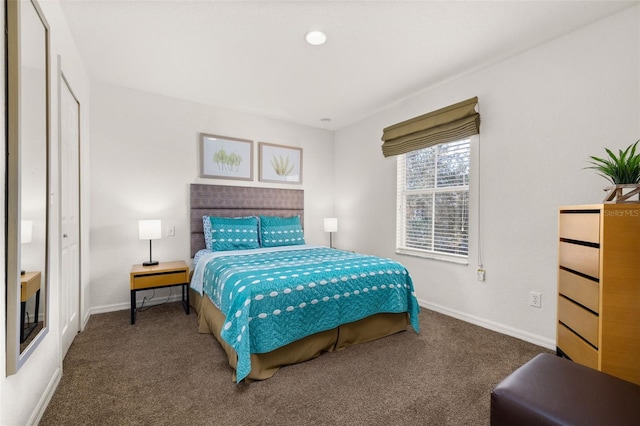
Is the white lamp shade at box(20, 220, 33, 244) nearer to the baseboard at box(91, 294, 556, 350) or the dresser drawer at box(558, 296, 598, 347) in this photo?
the baseboard at box(91, 294, 556, 350)

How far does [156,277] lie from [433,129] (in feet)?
10.9

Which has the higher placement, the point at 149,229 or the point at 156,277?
the point at 149,229

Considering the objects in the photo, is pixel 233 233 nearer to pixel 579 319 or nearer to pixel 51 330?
pixel 51 330

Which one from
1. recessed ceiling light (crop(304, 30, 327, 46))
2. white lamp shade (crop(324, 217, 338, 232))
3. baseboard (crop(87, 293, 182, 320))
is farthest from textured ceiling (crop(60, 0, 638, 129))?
baseboard (crop(87, 293, 182, 320))

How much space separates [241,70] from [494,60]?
2.38 m

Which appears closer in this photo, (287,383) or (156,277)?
(287,383)

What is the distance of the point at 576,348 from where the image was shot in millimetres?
1824

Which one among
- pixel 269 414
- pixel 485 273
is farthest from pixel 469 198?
pixel 269 414

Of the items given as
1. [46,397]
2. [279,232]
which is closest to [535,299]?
[279,232]

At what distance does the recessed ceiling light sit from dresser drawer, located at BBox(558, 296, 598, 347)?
2.55 meters

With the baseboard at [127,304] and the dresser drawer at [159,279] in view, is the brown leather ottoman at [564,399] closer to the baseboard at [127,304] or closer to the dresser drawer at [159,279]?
the dresser drawer at [159,279]

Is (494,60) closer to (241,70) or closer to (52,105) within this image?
(241,70)

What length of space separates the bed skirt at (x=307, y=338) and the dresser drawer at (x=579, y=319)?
119 centimetres

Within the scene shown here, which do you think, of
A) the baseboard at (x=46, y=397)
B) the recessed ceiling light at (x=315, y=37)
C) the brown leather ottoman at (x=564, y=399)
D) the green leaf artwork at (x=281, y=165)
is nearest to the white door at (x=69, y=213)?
the baseboard at (x=46, y=397)
